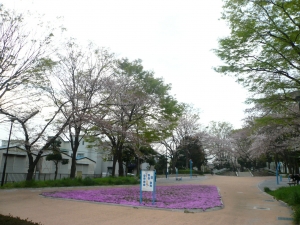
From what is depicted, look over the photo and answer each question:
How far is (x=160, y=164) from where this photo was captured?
45.0m

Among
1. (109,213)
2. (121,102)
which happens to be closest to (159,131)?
(121,102)

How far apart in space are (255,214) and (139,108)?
16072 mm

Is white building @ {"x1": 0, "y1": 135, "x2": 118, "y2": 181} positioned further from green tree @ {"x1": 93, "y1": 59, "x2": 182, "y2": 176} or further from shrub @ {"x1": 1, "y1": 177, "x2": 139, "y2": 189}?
green tree @ {"x1": 93, "y1": 59, "x2": 182, "y2": 176}

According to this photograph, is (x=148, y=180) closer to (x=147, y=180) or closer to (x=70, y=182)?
(x=147, y=180)

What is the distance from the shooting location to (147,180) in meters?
11.8

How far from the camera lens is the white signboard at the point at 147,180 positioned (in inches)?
457

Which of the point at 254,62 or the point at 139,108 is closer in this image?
the point at 254,62

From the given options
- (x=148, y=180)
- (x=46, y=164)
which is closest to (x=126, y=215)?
(x=148, y=180)

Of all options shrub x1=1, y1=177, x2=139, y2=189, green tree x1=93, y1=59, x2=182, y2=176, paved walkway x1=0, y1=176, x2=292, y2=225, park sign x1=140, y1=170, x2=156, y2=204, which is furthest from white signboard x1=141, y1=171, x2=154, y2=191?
green tree x1=93, y1=59, x2=182, y2=176

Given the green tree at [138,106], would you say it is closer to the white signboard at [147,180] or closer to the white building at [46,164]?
the white building at [46,164]

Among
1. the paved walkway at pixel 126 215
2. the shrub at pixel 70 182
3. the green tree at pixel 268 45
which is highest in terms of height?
the green tree at pixel 268 45

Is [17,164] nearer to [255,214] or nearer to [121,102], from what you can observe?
[121,102]

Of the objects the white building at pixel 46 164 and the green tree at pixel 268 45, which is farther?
the white building at pixel 46 164

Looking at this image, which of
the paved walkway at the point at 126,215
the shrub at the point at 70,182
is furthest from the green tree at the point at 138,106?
the paved walkway at the point at 126,215
